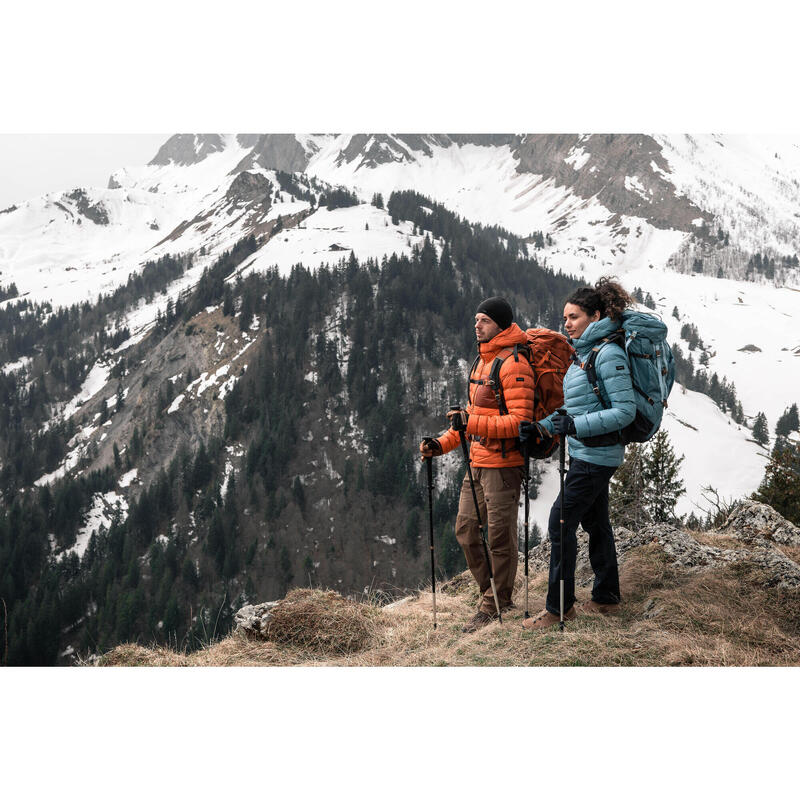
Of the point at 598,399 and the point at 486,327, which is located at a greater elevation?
the point at 486,327

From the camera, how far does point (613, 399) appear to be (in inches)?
155

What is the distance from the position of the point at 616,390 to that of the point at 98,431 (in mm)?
117559

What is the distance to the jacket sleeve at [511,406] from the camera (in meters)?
4.29

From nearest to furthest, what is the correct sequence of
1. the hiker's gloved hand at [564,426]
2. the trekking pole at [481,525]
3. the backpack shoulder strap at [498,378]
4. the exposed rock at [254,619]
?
1. the hiker's gloved hand at [564,426]
2. the backpack shoulder strap at [498,378]
3. the trekking pole at [481,525]
4. the exposed rock at [254,619]

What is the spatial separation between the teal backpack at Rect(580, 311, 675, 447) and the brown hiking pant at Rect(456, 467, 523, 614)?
0.86 m

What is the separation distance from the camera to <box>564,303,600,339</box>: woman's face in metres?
4.24

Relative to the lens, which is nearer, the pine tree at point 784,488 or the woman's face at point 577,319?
the woman's face at point 577,319

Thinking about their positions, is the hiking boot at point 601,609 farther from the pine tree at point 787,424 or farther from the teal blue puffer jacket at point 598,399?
the pine tree at point 787,424

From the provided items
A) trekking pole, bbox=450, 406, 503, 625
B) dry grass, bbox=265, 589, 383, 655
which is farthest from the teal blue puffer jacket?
dry grass, bbox=265, 589, 383, 655

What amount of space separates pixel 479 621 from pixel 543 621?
644 millimetres

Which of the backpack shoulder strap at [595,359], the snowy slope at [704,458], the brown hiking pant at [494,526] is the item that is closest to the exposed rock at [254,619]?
the brown hiking pant at [494,526]

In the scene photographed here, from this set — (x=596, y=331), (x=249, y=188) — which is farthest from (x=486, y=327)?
(x=249, y=188)

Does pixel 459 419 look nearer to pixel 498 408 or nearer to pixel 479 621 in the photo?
pixel 498 408

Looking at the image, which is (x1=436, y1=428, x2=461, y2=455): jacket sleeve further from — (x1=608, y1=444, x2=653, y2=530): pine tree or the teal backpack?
(x1=608, y1=444, x2=653, y2=530): pine tree
